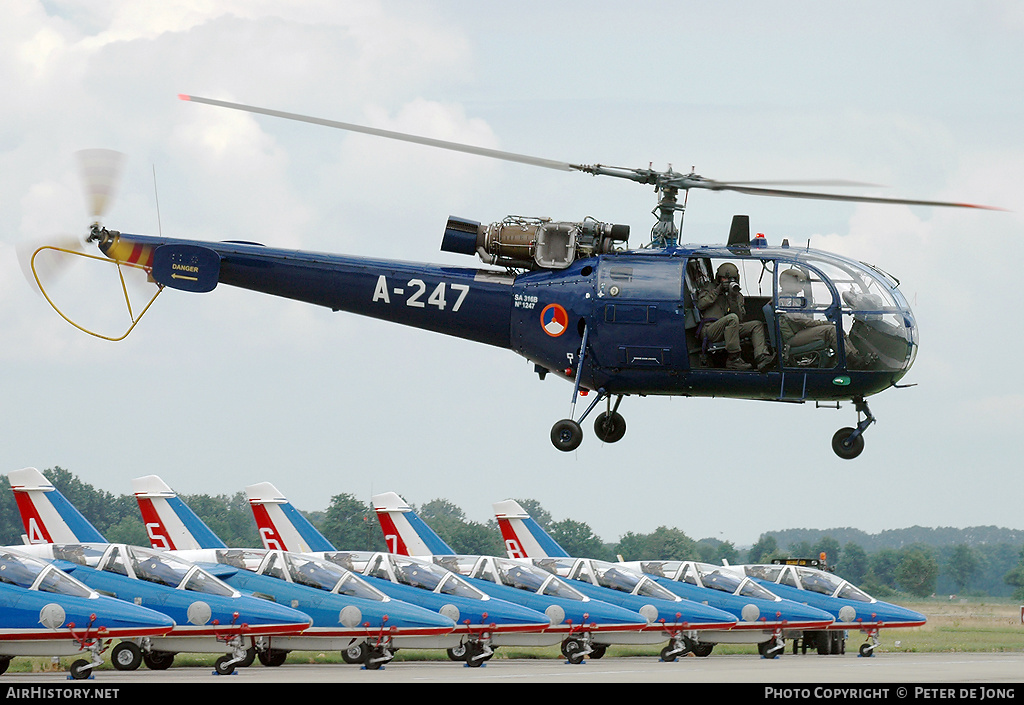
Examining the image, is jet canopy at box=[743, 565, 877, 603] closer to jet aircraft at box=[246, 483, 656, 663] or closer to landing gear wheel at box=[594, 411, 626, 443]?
jet aircraft at box=[246, 483, 656, 663]

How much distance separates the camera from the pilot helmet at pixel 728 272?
1905 centimetres

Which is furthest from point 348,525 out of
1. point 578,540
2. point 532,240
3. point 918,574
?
point 532,240

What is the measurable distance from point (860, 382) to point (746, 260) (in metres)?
2.23

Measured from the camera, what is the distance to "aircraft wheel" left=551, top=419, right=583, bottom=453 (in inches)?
744

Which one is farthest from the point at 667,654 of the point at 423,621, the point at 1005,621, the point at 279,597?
the point at 1005,621

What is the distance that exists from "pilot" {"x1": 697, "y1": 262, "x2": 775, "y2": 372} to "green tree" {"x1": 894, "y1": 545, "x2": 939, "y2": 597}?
8530 cm

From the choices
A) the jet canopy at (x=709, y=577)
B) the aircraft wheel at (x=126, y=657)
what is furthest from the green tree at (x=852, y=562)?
the aircraft wheel at (x=126, y=657)

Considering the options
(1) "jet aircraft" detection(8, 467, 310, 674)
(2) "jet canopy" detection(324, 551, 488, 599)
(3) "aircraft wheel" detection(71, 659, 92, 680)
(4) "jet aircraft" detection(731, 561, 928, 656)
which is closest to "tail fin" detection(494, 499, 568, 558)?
(4) "jet aircraft" detection(731, 561, 928, 656)

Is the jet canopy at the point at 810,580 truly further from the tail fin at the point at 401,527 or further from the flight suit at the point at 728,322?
the flight suit at the point at 728,322

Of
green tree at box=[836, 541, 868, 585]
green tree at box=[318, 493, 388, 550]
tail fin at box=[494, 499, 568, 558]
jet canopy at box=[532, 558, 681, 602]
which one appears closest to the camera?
jet canopy at box=[532, 558, 681, 602]

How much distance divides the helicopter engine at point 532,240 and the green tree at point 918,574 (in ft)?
280

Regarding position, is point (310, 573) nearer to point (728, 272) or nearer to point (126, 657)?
point (126, 657)

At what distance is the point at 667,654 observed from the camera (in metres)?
38.5

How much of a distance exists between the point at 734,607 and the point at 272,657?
13.8m
